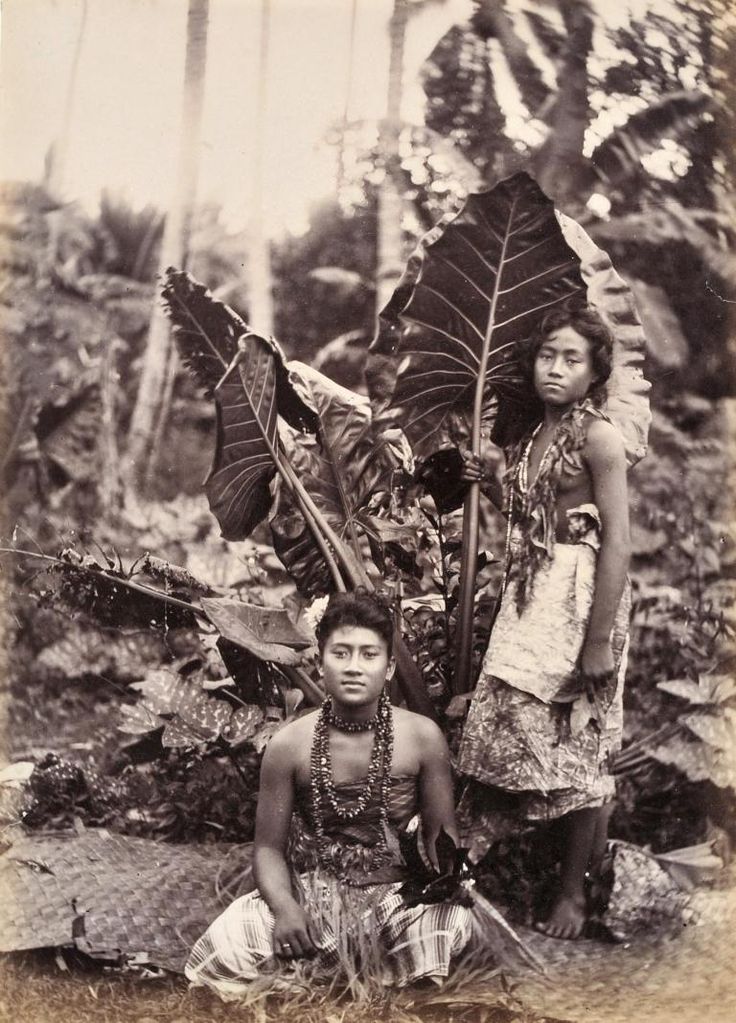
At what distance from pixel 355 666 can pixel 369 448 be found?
0.68 meters

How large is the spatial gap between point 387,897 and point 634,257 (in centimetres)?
170

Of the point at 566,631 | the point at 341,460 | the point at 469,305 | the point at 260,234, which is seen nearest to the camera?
the point at 566,631

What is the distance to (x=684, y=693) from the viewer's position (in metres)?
2.87

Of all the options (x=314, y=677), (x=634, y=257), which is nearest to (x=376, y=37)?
(x=634, y=257)

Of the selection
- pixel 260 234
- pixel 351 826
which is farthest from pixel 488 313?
pixel 351 826

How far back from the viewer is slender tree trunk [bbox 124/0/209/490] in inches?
112

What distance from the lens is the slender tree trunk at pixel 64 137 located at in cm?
284

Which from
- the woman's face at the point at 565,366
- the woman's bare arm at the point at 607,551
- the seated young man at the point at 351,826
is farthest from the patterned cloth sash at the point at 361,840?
the woman's face at the point at 565,366

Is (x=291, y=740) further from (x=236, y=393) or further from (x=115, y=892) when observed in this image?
(x=236, y=393)

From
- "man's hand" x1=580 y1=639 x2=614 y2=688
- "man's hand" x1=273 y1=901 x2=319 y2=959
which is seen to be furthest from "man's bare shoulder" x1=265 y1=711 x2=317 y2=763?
"man's hand" x1=580 y1=639 x2=614 y2=688

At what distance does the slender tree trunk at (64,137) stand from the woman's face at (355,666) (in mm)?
1404

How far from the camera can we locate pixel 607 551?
2.59m

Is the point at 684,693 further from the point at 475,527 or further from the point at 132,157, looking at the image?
the point at 132,157

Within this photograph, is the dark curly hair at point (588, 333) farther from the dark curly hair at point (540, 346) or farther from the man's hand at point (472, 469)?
the man's hand at point (472, 469)
